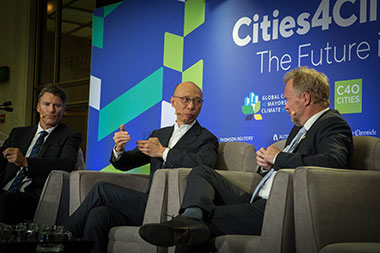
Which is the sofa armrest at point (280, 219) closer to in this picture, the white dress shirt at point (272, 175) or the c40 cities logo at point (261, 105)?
the white dress shirt at point (272, 175)

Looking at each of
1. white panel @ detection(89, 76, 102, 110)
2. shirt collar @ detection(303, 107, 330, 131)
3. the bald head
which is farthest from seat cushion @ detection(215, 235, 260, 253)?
white panel @ detection(89, 76, 102, 110)

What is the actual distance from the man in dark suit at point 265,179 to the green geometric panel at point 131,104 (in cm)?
223

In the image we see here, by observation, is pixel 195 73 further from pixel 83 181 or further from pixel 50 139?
pixel 83 181

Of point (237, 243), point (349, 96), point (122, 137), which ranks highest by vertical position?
point (349, 96)

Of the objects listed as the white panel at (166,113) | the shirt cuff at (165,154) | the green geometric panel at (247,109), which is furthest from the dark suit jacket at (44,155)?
the green geometric panel at (247,109)

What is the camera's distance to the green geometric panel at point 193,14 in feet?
15.5

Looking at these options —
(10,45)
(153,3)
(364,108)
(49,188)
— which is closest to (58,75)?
(10,45)

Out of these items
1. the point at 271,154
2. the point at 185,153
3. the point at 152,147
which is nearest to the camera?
the point at 271,154

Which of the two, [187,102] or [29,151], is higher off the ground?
[187,102]

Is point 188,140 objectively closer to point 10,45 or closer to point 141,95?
point 141,95

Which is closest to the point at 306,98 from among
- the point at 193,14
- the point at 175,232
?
the point at 175,232

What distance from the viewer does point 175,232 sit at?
214cm

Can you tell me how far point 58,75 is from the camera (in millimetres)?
8070

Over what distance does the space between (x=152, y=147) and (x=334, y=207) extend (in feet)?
4.60
